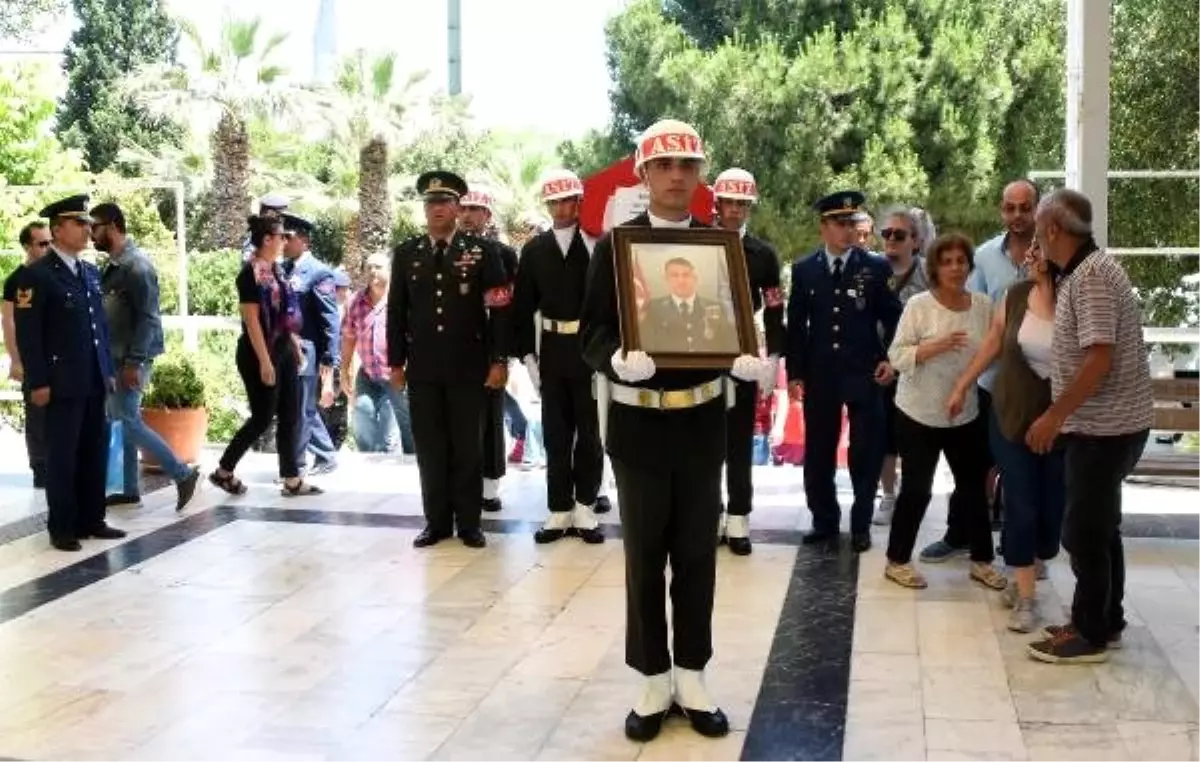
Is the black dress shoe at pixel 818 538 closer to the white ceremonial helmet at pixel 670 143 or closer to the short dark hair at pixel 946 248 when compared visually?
the short dark hair at pixel 946 248

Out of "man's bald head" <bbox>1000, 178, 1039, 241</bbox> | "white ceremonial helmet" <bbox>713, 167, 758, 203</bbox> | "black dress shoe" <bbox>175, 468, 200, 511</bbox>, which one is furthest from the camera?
"black dress shoe" <bbox>175, 468, 200, 511</bbox>

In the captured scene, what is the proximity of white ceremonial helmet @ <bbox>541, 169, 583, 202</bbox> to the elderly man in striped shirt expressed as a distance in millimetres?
2491

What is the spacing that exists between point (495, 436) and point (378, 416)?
7.16ft

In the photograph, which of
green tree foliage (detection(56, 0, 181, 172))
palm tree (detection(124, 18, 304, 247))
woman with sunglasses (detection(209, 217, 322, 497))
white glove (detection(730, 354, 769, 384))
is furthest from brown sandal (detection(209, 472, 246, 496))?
green tree foliage (detection(56, 0, 181, 172))

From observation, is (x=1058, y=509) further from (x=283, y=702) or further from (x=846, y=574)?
(x=283, y=702)

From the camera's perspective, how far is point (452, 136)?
1096 inches

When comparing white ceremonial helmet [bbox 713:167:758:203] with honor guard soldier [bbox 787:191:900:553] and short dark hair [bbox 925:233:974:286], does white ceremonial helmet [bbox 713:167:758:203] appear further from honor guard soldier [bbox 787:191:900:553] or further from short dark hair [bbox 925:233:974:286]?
→ short dark hair [bbox 925:233:974:286]

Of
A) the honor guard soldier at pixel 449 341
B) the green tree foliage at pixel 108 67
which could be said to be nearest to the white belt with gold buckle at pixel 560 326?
the honor guard soldier at pixel 449 341

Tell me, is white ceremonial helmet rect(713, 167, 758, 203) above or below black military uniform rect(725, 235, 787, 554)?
above

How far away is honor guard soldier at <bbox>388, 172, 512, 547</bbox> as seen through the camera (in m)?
6.16

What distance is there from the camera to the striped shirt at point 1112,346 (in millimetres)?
4109

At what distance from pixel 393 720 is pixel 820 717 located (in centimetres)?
124

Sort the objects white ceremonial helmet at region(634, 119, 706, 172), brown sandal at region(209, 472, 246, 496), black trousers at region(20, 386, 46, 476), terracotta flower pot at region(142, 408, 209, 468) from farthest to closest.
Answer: terracotta flower pot at region(142, 408, 209, 468) → black trousers at region(20, 386, 46, 476) → brown sandal at region(209, 472, 246, 496) → white ceremonial helmet at region(634, 119, 706, 172)

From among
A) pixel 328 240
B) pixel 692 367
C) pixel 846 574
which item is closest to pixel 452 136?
pixel 328 240
